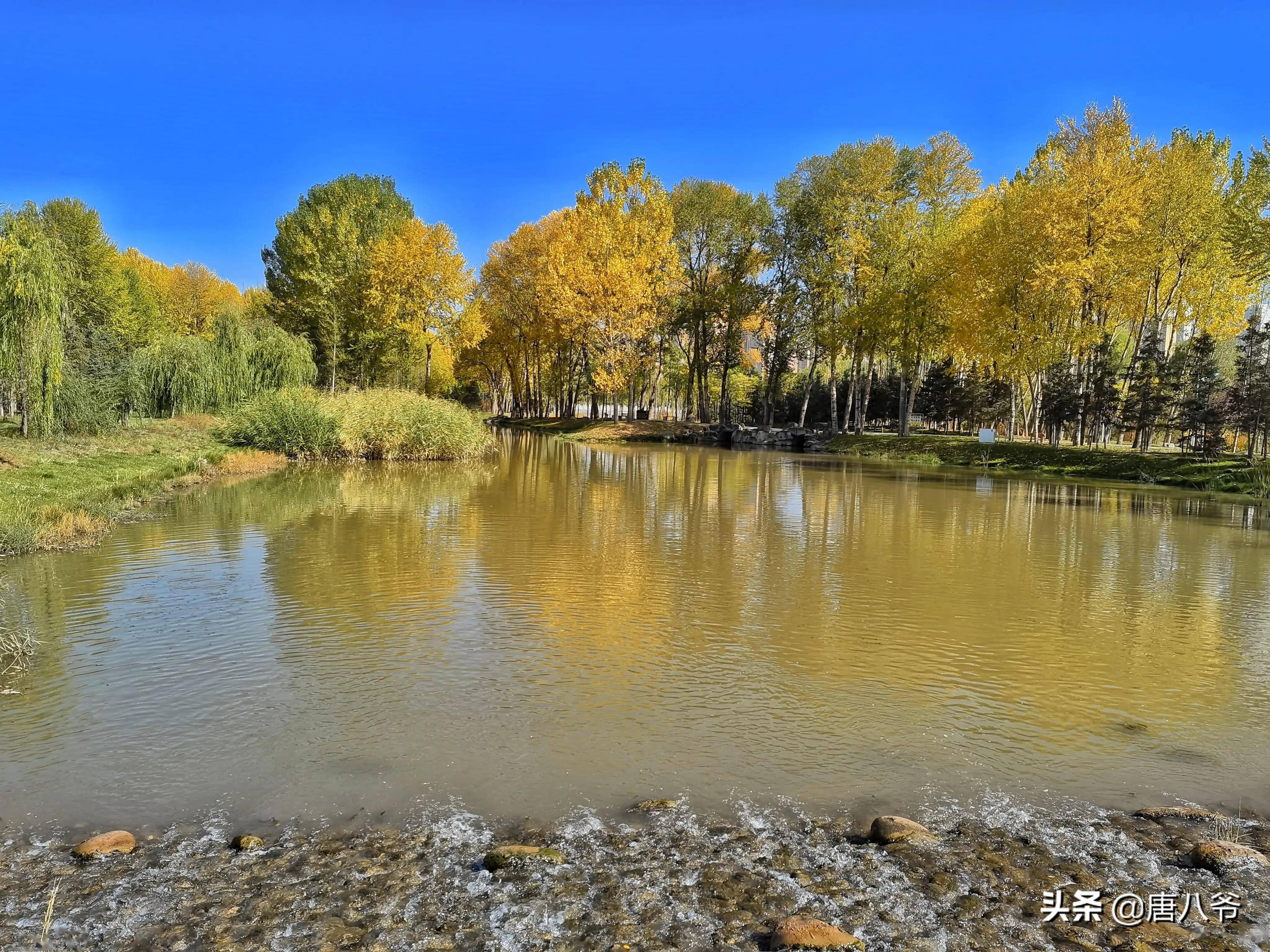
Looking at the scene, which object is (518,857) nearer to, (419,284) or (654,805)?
(654,805)

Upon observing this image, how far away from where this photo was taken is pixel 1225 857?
4.02m

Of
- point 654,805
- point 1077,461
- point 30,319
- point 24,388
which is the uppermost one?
point 30,319

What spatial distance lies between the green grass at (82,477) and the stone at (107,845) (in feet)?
26.5

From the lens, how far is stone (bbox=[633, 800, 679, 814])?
452 cm

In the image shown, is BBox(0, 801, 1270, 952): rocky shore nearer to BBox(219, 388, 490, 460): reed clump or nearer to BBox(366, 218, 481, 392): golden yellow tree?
BBox(219, 388, 490, 460): reed clump

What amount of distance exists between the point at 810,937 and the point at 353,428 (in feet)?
82.7

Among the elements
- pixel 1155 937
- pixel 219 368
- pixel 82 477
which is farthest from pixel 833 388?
pixel 1155 937

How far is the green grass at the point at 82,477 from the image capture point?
1085 cm

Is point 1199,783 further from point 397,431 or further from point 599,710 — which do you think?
point 397,431

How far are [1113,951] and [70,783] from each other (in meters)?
5.51

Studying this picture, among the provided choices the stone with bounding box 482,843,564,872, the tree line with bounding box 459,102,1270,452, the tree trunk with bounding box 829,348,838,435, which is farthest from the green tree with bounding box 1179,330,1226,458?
the stone with bounding box 482,843,564,872

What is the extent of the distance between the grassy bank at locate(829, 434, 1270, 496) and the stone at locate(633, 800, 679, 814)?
24.2m

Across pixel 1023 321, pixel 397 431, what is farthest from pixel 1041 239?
pixel 397 431

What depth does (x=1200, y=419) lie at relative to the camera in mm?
26594
